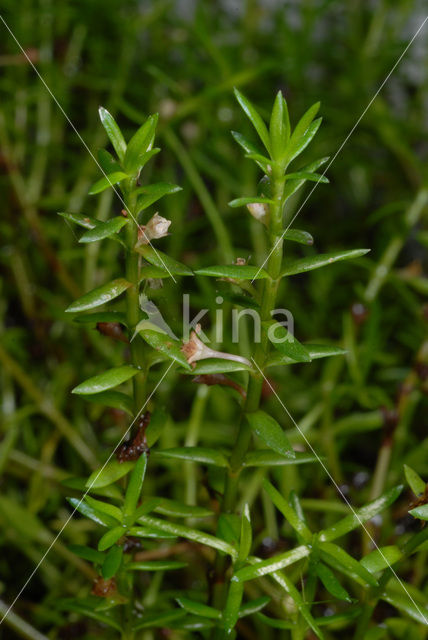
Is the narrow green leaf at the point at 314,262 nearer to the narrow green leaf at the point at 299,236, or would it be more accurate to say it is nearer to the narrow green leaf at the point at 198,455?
the narrow green leaf at the point at 299,236

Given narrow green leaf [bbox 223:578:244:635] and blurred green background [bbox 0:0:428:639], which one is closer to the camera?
narrow green leaf [bbox 223:578:244:635]

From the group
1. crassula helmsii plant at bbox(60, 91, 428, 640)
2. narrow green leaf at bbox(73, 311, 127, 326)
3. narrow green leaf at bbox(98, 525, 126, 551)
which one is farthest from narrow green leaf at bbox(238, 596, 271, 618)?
narrow green leaf at bbox(73, 311, 127, 326)

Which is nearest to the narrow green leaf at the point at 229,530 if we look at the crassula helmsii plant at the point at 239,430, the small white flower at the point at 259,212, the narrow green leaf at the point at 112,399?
the crassula helmsii plant at the point at 239,430

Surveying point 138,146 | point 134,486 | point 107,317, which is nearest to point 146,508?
point 134,486

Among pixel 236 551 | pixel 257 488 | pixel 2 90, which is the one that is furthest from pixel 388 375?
pixel 2 90

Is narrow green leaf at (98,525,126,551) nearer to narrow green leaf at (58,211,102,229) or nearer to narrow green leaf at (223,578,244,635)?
narrow green leaf at (223,578,244,635)

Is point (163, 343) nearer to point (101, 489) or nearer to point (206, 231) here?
point (101, 489)

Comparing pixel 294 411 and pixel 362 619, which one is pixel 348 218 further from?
pixel 362 619
